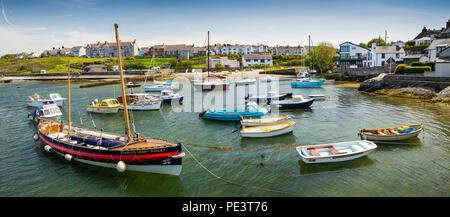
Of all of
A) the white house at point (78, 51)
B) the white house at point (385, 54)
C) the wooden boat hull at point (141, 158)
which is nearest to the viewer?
the wooden boat hull at point (141, 158)

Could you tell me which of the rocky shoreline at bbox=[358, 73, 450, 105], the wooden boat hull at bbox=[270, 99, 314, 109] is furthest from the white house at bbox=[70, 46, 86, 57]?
the rocky shoreline at bbox=[358, 73, 450, 105]

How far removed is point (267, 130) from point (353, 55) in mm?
83214

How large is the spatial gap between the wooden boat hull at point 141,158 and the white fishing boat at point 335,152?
902 cm

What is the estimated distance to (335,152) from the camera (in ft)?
62.5

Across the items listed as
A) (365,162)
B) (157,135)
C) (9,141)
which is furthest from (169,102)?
(365,162)

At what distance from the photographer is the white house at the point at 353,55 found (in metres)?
88.6

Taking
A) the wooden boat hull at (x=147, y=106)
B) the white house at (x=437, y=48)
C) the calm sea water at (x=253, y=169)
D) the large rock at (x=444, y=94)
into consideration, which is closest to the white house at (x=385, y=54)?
the white house at (x=437, y=48)

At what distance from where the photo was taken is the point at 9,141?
25.7 meters

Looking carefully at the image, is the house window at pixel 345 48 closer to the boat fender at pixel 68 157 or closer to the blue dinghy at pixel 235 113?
the blue dinghy at pixel 235 113

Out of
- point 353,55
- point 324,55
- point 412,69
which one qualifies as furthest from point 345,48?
point 412,69

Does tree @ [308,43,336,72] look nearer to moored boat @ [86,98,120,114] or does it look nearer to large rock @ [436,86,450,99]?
large rock @ [436,86,450,99]

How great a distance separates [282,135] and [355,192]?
1073 cm

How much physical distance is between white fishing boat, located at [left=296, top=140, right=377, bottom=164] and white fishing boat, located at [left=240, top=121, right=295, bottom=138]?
517cm

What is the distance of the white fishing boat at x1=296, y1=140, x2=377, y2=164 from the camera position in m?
18.0
